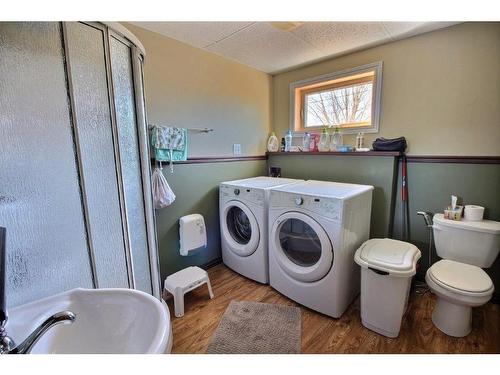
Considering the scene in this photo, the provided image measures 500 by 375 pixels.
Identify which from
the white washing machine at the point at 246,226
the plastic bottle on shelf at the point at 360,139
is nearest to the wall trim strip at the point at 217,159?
the white washing machine at the point at 246,226

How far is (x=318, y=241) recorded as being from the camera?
1674 mm

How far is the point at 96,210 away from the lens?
101 centimetres

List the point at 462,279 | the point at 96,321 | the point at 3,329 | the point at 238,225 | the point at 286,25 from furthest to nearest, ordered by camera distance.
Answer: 1. the point at 238,225
2. the point at 286,25
3. the point at 462,279
4. the point at 96,321
5. the point at 3,329

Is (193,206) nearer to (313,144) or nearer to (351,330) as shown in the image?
→ (313,144)

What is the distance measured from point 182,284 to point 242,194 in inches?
33.2

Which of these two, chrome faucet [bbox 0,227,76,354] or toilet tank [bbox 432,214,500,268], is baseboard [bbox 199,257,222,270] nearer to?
chrome faucet [bbox 0,227,76,354]

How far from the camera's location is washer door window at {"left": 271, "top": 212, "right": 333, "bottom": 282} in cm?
157

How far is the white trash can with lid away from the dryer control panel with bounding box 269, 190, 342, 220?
1.14 feet

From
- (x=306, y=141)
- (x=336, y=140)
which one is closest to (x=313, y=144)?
(x=306, y=141)

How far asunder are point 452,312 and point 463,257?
1.31 ft

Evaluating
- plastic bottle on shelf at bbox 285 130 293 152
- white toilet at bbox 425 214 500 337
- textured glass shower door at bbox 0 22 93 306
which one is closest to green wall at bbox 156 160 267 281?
plastic bottle on shelf at bbox 285 130 293 152

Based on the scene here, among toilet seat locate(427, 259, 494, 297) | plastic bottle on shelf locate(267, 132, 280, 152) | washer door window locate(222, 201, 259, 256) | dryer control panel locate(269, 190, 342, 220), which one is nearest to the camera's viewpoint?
toilet seat locate(427, 259, 494, 297)
